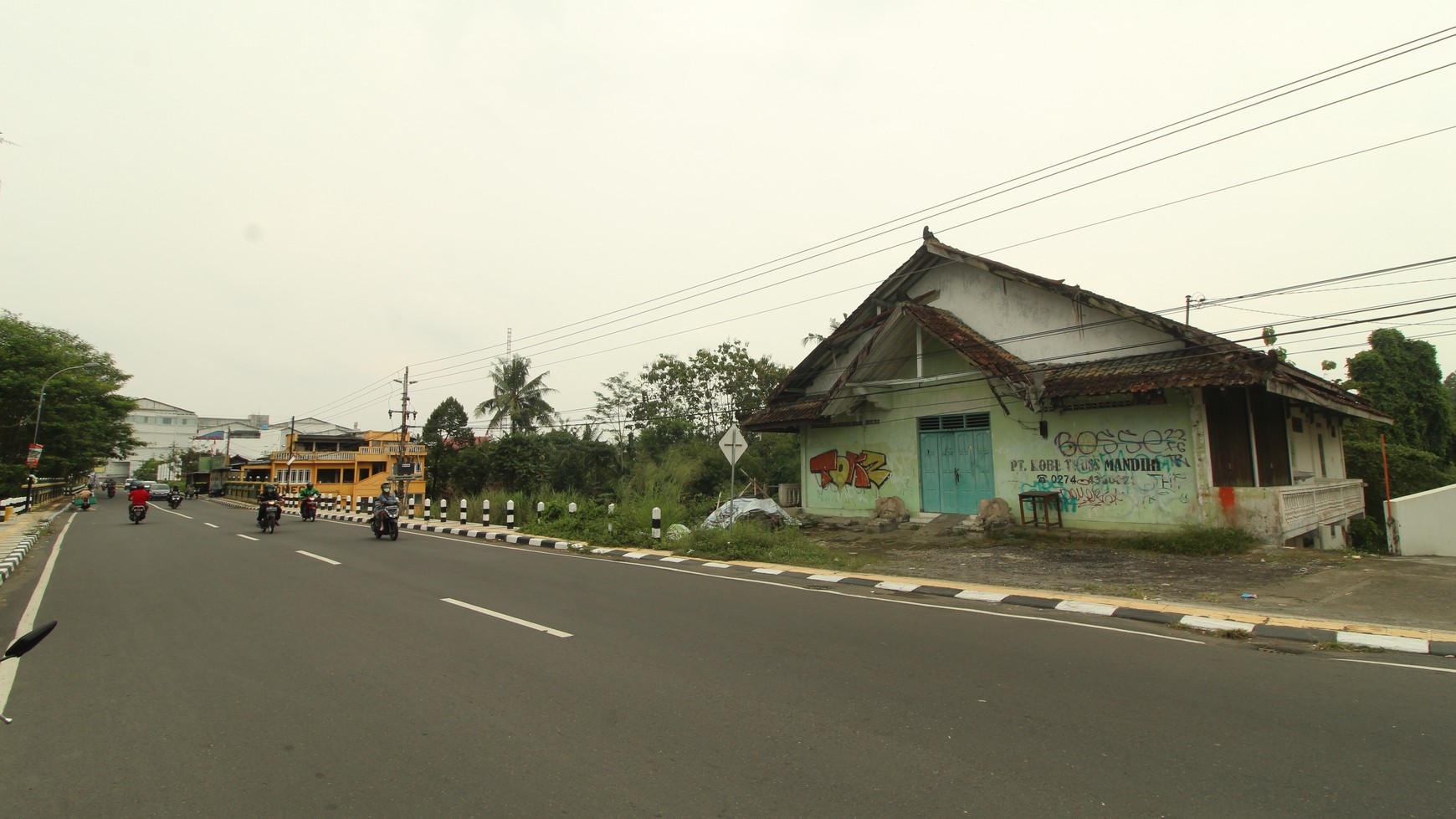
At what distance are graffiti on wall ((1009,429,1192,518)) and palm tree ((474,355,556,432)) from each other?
113ft

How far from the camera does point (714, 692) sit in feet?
16.3

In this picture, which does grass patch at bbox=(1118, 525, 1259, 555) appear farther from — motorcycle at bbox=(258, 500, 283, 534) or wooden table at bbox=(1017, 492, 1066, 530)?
motorcycle at bbox=(258, 500, 283, 534)

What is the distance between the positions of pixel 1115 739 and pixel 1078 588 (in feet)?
20.5

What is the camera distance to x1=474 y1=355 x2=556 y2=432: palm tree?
44719mm

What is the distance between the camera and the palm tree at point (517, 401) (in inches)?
1761

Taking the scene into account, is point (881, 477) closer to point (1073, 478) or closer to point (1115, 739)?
point (1073, 478)

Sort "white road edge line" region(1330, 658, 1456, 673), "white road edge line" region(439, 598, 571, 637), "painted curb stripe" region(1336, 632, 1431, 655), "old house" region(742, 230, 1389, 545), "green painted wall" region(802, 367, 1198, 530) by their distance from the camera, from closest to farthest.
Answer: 1. "white road edge line" region(1330, 658, 1456, 673)
2. "painted curb stripe" region(1336, 632, 1431, 655)
3. "white road edge line" region(439, 598, 571, 637)
4. "old house" region(742, 230, 1389, 545)
5. "green painted wall" region(802, 367, 1198, 530)

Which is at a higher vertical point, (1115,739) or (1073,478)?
(1073,478)

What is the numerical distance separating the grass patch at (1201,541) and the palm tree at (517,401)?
37013 mm

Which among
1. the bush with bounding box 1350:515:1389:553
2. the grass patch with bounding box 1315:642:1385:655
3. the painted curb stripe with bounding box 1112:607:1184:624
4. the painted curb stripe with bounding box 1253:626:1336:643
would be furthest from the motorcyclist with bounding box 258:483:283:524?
the bush with bounding box 1350:515:1389:553

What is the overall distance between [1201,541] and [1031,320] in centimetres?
638

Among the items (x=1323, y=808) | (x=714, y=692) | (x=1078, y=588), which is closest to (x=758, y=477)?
(x=1078, y=588)

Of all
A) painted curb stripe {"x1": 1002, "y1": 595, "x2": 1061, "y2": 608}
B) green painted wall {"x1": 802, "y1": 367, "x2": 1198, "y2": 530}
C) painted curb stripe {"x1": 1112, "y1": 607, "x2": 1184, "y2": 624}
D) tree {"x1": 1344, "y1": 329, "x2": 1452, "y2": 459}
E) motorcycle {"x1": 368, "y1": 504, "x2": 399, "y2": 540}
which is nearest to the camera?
painted curb stripe {"x1": 1112, "y1": 607, "x2": 1184, "y2": 624}

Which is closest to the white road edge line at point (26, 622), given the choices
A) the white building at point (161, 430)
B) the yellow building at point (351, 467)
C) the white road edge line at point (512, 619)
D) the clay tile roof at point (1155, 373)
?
the white road edge line at point (512, 619)
